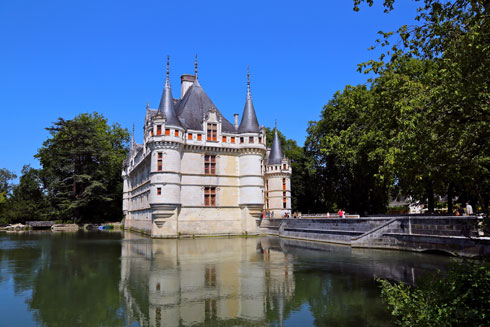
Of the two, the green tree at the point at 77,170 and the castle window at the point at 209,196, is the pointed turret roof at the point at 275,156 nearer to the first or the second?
the castle window at the point at 209,196

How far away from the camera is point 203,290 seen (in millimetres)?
9281

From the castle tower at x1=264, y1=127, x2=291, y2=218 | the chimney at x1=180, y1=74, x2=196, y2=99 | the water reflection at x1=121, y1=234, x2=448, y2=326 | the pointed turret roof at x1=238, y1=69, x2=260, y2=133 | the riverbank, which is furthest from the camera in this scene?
the castle tower at x1=264, y1=127, x2=291, y2=218

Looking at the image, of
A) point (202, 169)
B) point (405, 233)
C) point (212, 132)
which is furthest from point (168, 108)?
point (405, 233)

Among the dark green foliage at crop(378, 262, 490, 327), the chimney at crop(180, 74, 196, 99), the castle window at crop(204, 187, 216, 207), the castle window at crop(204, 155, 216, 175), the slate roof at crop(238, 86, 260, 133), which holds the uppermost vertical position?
the chimney at crop(180, 74, 196, 99)

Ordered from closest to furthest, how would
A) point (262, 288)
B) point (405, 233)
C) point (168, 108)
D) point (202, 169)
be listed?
point (262, 288) → point (405, 233) → point (168, 108) → point (202, 169)

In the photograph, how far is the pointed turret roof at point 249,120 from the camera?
100.0 feet

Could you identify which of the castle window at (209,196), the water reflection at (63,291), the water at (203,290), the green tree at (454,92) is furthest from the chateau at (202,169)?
the green tree at (454,92)

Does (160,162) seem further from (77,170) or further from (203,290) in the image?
(77,170)

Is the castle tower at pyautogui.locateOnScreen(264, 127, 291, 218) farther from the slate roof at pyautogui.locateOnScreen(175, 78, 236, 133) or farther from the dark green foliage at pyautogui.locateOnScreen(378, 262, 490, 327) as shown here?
the dark green foliage at pyautogui.locateOnScreen(378, 262, 490, 327)

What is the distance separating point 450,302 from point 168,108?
25230 mm

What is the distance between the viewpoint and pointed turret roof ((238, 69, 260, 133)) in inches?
1200

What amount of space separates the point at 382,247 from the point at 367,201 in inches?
551

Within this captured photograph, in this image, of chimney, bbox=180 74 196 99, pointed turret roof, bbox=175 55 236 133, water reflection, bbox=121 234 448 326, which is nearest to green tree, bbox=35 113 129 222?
chimney, bbox=180 74 196 99

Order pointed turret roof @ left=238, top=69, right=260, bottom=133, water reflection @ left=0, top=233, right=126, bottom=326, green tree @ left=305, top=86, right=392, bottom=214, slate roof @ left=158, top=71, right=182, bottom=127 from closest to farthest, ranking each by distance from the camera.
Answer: water reflection @ left=0, top=233, right=126, bottom=326 → green tree @ left=305, top=86, right=392, bottom=214 → slate roof @ left=158, top=71, right=182, bottom=127 → pointed turret roof @ left=238, top=69, right=260, bottom=133
